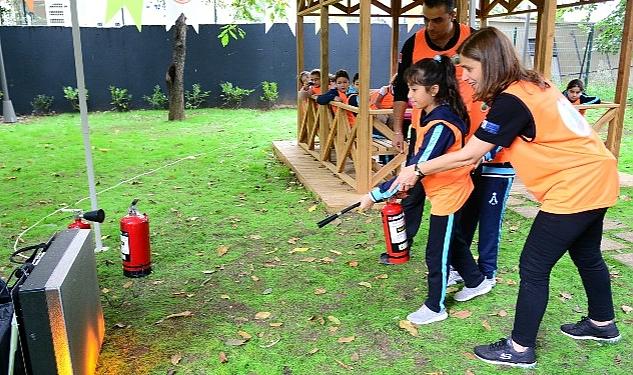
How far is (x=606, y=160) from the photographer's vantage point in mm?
2193

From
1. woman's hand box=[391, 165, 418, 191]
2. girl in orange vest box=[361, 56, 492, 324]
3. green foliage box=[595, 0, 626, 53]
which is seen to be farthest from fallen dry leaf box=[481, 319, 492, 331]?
green foliage box=[595, 0, 626, 53]

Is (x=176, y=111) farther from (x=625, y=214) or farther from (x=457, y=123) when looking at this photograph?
(x=457, y=123)

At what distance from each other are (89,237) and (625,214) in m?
4.42

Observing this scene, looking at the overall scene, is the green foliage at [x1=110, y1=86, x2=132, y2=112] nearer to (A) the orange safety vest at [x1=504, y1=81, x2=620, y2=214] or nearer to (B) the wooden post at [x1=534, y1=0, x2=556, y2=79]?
(B) the wooden post at [x1=534, y1=0, x2=556, y2=79]

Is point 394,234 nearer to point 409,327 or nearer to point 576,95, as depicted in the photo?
point 409,327

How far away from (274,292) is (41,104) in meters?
12.3

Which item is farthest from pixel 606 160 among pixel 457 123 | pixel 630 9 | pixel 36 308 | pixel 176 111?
pixel 176 111

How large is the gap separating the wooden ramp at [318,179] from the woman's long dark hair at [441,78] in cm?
232

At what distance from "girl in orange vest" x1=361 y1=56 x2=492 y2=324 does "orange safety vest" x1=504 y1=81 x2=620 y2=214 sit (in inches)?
19.5

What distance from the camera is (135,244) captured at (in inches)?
138

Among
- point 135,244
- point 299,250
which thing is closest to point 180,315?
point 135,244

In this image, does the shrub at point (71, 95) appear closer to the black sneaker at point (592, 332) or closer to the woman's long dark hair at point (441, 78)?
the woman's long dark hair at point (441, 78)

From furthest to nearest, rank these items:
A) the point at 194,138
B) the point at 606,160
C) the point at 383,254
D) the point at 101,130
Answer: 1. the point at 101,130
2. the point at 194,138
3. the point at 383,254
4. the point at 606,160

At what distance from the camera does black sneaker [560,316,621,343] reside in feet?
8.85
